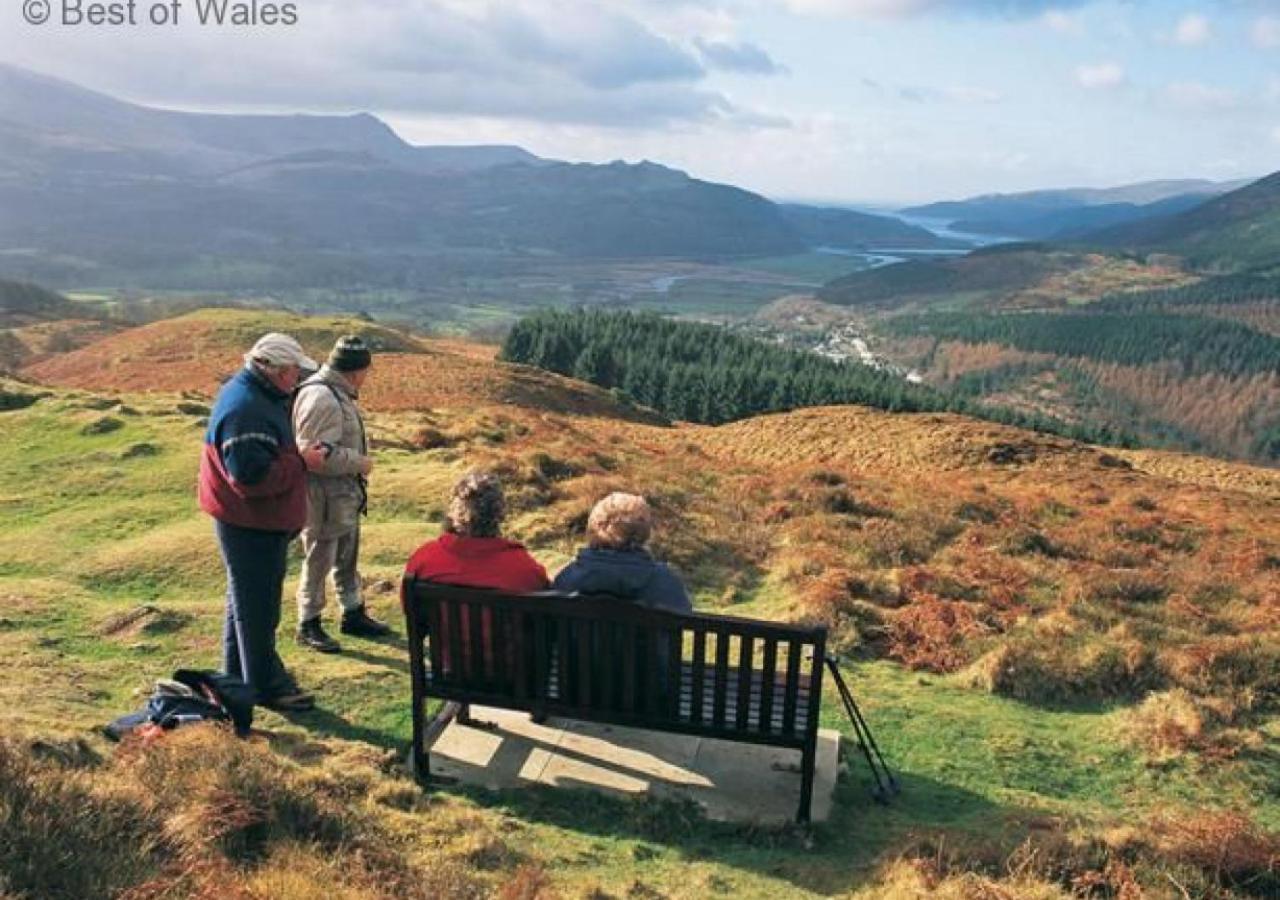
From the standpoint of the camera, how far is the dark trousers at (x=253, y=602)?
272 inches

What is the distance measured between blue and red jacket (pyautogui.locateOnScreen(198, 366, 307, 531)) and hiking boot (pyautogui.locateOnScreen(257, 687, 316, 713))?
156 cm

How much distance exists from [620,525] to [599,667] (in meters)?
0.97

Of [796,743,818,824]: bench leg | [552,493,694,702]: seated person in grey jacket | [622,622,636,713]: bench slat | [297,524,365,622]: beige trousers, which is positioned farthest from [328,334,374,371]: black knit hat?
[796,743,818,824]: bench leg

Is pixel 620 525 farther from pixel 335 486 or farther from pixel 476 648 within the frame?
pixel 335 486

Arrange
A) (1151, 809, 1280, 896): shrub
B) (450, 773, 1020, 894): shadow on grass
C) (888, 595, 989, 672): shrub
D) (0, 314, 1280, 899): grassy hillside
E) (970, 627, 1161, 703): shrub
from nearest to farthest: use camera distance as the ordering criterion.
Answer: (0, 314, 1280, 899): grassy hillside, (1151, 809, 1280, 896): shrub, (450, 773, 1020, 894): shadow on grass, (970, 627, 1161, 703): shrub, (888, 595, 989, 672): shrub

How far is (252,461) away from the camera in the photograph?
→ 6.55 metres

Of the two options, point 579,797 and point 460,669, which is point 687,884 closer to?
point 579,797

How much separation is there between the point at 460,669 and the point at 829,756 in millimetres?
2815

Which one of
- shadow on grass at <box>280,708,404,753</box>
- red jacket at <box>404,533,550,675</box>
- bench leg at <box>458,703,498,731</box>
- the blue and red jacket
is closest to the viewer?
the blue and red jacket

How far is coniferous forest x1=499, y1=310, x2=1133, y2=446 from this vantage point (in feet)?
287

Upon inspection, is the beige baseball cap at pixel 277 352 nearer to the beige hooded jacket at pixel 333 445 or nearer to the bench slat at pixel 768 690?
the beige hooded jacket at pixel 333 445

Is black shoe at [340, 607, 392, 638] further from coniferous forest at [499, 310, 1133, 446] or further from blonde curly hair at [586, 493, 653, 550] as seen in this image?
coniferous forest at [499, 310, 1133, 446]

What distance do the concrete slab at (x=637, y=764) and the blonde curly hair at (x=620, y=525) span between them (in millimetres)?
1678

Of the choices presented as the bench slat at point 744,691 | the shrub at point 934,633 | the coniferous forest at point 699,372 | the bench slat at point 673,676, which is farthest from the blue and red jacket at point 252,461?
the coniferous forest at point 699,372
